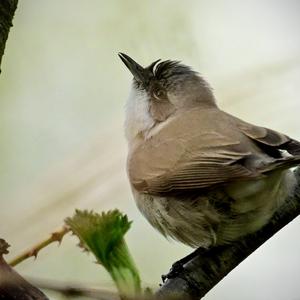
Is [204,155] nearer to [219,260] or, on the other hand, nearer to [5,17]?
[219,260]

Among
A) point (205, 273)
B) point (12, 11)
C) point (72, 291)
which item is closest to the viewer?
point (72, 291)

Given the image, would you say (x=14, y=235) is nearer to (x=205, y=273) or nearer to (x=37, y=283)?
(x=37, y=283)

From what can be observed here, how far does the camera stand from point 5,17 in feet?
4.06

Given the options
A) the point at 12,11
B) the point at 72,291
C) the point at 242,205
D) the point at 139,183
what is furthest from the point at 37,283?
the point at 139,183

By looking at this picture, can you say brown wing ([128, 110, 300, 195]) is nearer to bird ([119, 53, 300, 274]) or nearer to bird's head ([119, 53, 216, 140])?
bird ([119, 53, 300, 274])

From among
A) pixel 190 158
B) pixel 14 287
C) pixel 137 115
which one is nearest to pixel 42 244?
pixel 14 287

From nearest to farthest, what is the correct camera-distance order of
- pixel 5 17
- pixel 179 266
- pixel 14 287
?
pixel 14 287 → pixel 5 17 → pixel 179 266

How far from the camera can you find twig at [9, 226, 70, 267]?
2.78 feet

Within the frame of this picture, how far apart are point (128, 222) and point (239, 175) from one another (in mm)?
1078

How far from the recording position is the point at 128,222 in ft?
3.26

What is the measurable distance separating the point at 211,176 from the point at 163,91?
113 cm

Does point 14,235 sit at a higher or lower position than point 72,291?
higher

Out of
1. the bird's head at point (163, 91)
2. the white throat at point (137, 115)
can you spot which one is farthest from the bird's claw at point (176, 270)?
the bird's head at point (163, 91)

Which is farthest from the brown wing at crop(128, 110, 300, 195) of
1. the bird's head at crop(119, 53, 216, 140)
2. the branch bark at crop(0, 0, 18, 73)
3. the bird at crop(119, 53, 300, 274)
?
the branch bark at crop(0, 0, 18, 73)
